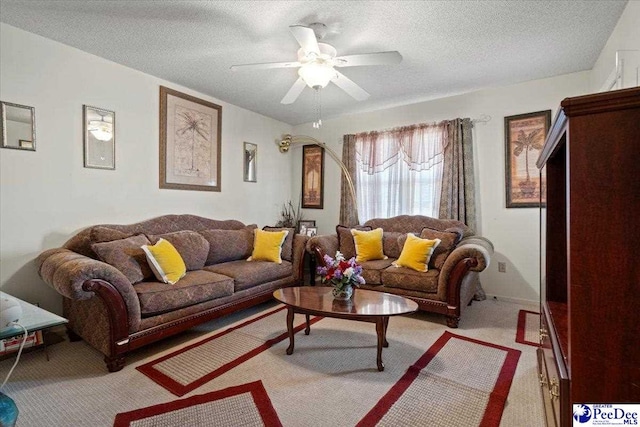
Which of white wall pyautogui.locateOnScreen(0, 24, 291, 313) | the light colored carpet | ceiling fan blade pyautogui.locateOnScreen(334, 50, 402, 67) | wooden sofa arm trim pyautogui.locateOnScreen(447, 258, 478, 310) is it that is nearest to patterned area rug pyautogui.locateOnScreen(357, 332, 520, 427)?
the light colored carpet

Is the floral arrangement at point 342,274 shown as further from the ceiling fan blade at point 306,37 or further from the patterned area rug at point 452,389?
the ceiling fan blade at point 306,37

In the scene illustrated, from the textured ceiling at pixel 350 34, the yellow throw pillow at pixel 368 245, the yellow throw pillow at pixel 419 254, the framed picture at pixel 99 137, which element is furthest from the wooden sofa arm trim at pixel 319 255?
the framed picture at pixel 99 137

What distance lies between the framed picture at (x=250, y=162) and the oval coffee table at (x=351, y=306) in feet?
8.21

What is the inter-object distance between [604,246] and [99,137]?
3813mm

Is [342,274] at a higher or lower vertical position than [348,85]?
lower

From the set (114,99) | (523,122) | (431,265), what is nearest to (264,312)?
(431,265)

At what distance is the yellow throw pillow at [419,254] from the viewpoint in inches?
127

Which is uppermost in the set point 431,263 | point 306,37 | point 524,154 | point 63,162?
point 306,37

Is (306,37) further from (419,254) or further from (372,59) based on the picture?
(419,254)

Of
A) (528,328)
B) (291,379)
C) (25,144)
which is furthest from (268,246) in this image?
(528,328)

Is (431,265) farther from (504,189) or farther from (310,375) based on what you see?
(310,375)

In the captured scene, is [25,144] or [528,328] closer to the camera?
[25,144]

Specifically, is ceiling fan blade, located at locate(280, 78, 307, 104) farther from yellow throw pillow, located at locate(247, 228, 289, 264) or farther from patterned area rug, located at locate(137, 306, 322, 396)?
patterned area rug, located at locate(137, 306, 322, 396)

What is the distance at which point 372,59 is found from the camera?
7.50 feet
